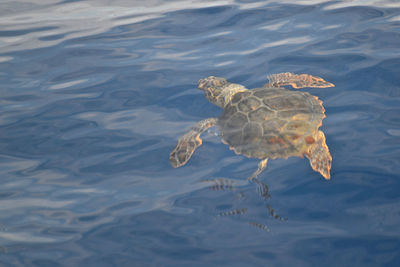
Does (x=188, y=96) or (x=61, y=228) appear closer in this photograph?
(x=61, y=228)

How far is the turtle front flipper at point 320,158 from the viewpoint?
3.78m

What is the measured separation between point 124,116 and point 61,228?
2147 mm

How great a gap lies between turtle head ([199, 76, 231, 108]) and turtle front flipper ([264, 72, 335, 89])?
2.51ft

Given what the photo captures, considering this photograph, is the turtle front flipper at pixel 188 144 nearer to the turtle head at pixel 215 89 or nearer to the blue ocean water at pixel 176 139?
the blue ocean water at pixel 176 139

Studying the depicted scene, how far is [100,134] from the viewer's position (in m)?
5.01

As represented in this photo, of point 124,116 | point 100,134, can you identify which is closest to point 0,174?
point 100,134

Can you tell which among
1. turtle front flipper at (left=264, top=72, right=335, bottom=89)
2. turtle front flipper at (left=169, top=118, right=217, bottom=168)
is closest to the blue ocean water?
turtle front flipper at (left=169, top=118, right=217, bottom=168)

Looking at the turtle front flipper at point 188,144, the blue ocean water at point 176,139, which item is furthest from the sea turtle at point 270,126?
the blue ocean water at point 176,139

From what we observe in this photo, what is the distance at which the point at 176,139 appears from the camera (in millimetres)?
4758

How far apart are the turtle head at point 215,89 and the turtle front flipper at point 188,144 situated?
0.50 metres

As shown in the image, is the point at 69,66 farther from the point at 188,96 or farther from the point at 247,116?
the point at 247,116

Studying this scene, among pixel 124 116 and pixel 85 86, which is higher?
pixel 85 86

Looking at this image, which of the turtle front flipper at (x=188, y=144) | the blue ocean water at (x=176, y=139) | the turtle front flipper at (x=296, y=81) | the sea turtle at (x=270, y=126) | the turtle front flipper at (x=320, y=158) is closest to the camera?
the blue ocean water at (x=176, y=139)

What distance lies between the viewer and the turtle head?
510 centimetres
